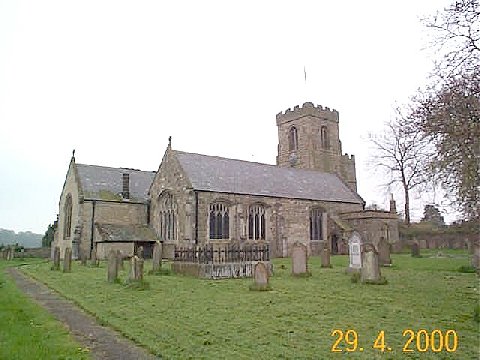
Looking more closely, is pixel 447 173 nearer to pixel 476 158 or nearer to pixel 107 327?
pixel 476 158

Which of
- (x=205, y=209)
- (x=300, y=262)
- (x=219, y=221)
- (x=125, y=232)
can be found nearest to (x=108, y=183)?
(x=125, y=232)

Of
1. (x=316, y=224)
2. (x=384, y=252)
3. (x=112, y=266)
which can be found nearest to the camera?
(x=112, y=266)

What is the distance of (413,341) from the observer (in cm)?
672

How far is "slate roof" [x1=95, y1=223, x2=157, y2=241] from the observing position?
97.6 ft

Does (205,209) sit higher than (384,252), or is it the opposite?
(205,209)

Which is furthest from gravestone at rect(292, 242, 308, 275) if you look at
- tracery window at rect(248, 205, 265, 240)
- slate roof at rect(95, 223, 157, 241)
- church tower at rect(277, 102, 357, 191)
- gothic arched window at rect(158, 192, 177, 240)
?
church tower at rect(277, 102, 357, 191)

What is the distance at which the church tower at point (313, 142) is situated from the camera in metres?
49.4

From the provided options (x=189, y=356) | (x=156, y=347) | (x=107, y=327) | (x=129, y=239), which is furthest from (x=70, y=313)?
(x=129, y=239)

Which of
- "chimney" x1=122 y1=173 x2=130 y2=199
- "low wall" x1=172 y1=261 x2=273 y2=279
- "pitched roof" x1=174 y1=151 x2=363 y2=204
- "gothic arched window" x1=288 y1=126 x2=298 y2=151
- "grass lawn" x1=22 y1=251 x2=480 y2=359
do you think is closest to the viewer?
"grass lawn" x1=22 y1=251 x2=480 y2=359

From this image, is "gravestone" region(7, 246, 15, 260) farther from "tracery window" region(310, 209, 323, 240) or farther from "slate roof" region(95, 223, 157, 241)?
"tracery window" region(310, 209, 323, 240)

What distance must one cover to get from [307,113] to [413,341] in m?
44.8

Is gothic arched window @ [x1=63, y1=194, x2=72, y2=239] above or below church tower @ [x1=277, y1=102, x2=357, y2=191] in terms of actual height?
below

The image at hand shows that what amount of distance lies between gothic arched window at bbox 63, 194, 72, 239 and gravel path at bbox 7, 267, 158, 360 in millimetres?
22436

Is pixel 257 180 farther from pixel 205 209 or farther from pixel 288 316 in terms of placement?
pixel 288 316
